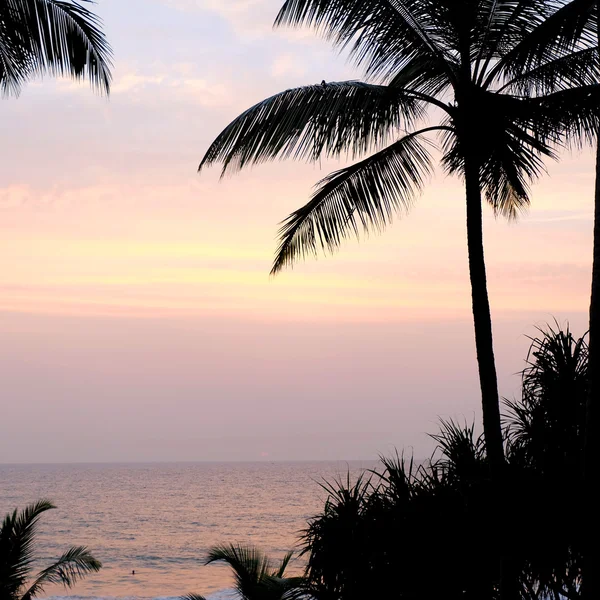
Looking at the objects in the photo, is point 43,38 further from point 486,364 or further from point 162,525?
point 162,525

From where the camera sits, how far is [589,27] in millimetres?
7719

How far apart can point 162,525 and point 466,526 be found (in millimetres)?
70674

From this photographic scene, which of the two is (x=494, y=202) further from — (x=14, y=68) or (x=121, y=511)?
(x=121, y=511)

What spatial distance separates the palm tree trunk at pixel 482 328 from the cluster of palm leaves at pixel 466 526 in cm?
48

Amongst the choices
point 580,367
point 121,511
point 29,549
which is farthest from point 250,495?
point 580,367

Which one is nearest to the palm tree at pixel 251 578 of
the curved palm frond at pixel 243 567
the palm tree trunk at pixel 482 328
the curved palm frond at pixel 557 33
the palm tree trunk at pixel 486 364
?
the curved palm frond at pixel 243 567

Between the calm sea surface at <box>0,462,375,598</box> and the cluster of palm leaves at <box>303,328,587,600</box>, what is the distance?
25844mm

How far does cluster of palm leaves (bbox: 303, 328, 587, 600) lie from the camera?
8367 millimetres

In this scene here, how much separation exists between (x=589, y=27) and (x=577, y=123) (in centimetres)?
93

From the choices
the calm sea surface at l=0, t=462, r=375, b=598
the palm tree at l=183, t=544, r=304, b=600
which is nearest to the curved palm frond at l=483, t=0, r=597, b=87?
the palm tree at l=183, t=544, r=304, b=600

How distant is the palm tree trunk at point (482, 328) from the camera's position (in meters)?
7.68

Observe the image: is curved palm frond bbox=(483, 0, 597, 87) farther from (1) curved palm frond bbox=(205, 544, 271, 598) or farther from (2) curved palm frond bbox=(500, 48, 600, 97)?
(1) curved palm frond bbox=(205, 544, 271, 598)

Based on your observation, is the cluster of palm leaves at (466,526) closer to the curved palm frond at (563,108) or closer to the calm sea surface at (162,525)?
the curved palm frond at (563,108)

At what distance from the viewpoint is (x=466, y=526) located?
29.2ft
